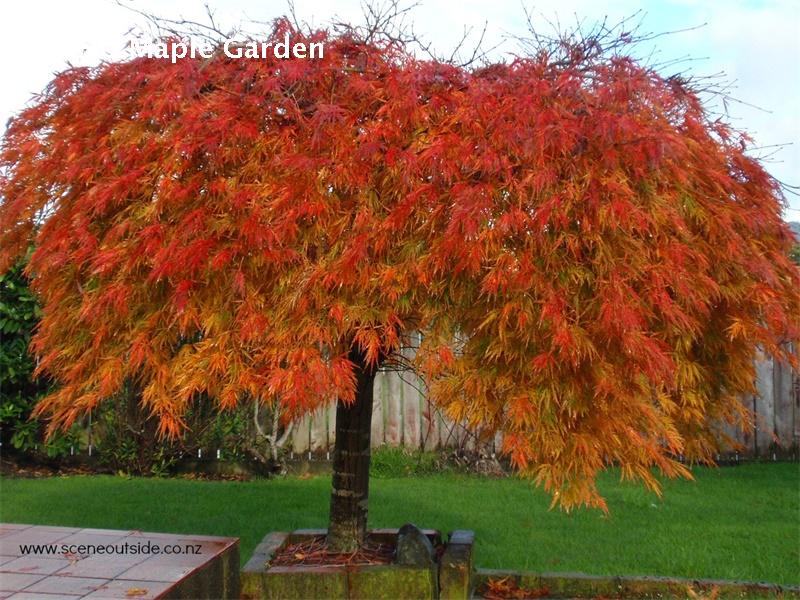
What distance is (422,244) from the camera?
3570mm

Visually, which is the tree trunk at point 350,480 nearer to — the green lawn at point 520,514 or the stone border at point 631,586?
the stone border at point 631,586

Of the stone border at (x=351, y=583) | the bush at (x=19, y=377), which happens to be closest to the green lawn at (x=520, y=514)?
the bush at (x=19, y=377)

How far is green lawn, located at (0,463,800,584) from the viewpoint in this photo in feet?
20.3

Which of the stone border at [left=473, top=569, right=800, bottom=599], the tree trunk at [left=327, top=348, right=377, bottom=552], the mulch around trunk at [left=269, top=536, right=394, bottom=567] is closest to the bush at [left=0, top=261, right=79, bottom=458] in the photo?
the mulch around trunk at [left=269, top=536, right=394, bottom=567]

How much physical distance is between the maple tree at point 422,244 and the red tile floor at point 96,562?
2.85ft

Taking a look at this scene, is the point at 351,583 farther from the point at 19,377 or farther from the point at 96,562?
the point at 19,377

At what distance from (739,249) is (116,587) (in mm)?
3132

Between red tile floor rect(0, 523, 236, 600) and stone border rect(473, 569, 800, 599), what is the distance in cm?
185

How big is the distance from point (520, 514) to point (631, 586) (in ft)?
7.10

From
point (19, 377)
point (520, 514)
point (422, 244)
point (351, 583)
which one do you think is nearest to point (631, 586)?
point (351, 583)

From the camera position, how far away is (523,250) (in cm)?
346

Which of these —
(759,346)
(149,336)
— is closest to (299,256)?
(149,336)

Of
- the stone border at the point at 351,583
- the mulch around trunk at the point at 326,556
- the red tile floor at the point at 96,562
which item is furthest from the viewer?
the mulch around trunk at the point at 326,556

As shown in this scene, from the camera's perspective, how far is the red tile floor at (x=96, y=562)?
404 cm
